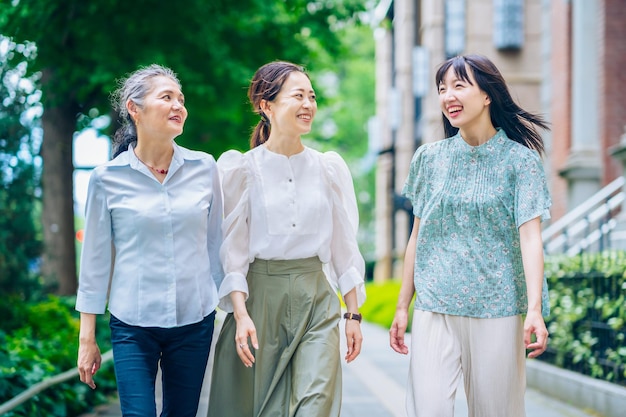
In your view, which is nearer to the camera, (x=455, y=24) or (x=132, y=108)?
(x=132, y=108)

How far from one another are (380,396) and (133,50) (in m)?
5.24

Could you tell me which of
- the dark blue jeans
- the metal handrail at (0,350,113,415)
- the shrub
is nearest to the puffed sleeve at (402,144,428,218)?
the dark blue jeans

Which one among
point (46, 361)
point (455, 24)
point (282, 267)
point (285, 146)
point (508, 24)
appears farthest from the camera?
point (455, 24)

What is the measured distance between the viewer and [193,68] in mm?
12547

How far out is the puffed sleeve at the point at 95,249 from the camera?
4.12 metres

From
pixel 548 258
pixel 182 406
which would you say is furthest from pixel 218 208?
pixel 548 258

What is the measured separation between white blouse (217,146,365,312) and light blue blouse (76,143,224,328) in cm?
16

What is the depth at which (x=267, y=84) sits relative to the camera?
4426 millimetres

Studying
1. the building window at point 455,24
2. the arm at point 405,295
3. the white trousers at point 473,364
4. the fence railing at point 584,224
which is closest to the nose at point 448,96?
the arm at point 405,295

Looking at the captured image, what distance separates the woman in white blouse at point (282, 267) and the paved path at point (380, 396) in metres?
3.42

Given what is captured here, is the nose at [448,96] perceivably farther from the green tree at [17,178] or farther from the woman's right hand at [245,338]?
the green tree at [17,178]

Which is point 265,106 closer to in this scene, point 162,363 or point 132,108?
point 132,108

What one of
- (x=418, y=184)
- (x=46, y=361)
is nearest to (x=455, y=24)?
(x=46, y=361)

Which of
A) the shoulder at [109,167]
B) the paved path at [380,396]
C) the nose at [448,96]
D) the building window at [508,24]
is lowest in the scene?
the paved path at [380,396]
